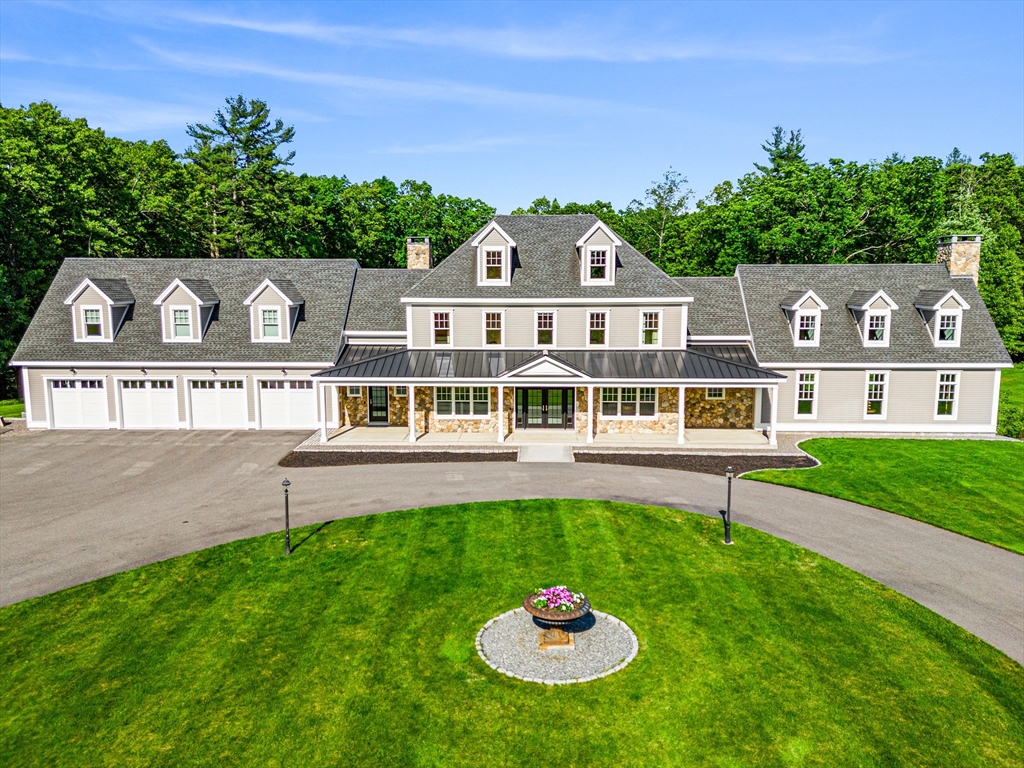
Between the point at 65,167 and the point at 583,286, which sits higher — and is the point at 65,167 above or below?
above

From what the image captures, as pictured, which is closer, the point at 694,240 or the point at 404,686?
Result: the point at 404,686

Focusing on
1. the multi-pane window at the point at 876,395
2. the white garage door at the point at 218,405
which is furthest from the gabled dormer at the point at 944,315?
the white garage door at the point at 218,405

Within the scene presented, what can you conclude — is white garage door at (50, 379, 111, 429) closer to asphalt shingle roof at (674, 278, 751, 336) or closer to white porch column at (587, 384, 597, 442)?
white porch column at (587, 384, 597, 442)

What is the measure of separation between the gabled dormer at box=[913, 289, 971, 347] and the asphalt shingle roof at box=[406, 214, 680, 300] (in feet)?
42.8

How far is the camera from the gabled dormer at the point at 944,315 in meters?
32.0

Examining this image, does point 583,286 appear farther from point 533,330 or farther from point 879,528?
point 879,528

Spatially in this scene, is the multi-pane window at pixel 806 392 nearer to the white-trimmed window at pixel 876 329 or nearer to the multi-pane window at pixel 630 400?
the white-trimmed window at pixel 876 329

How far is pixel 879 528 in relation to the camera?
1964 cm

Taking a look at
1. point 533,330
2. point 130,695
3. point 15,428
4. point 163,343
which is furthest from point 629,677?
point 15,428

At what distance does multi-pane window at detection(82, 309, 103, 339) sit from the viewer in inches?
1308

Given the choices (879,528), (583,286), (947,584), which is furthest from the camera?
(583,286)

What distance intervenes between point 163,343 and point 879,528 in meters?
32.4

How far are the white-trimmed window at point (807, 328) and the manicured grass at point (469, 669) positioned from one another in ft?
58.0

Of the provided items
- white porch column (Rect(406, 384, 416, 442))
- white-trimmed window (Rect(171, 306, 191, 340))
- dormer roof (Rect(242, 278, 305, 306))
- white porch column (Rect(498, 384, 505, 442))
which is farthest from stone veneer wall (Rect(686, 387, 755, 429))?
white-trimmed window (Rect(171, 306, 191, 340))
